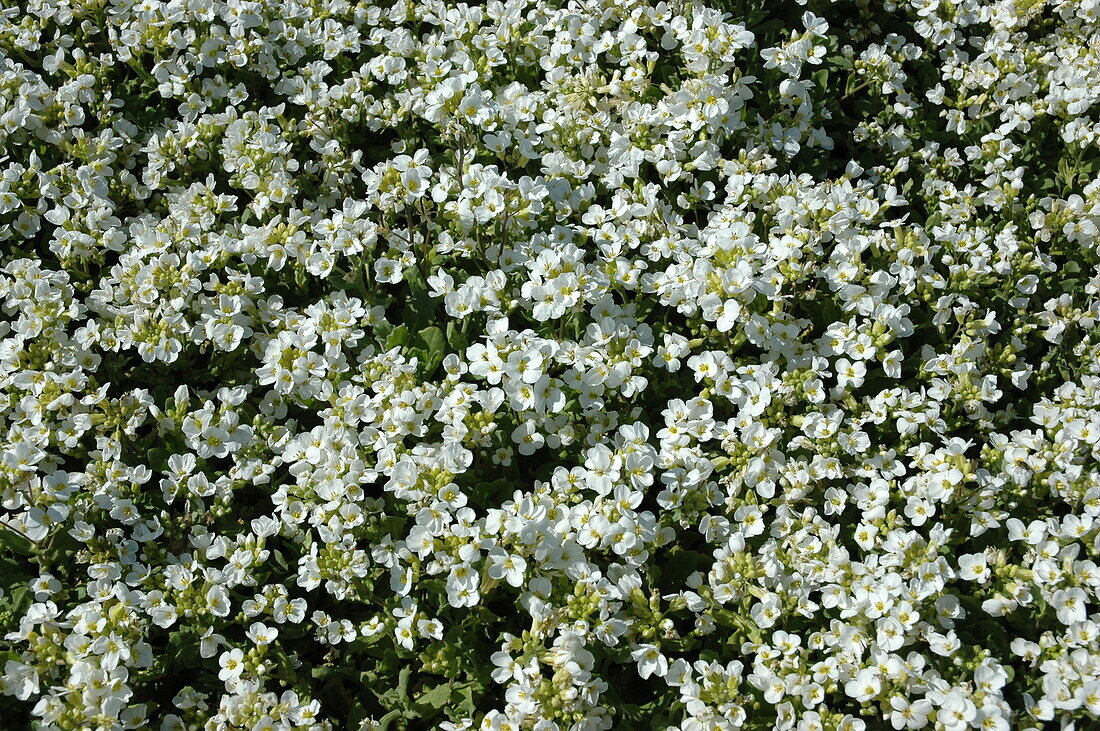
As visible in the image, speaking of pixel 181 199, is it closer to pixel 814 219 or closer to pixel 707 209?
pixel 707 209

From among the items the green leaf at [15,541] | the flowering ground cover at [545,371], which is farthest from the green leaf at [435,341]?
the green leaf at [15,541]

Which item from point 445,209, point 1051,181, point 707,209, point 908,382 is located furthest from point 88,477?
point 1051,181

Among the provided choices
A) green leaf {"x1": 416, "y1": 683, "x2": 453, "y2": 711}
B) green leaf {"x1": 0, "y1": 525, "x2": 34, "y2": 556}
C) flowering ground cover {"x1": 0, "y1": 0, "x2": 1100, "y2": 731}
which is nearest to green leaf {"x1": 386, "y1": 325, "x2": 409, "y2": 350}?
flowering ground cover {"x1": 0, "y1": 0, "x2": 1100, "y2": 731}

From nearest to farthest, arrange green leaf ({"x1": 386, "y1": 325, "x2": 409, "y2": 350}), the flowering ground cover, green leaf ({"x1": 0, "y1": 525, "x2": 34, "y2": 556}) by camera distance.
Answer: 1. the flowering ground cover
2. green leaf ({"x1": 0, "y1": 525, "x2": 34, "y2": 556})
3. green leaf ({"x1": 386, "y1": 325, "x2": 409, "y2": 350})

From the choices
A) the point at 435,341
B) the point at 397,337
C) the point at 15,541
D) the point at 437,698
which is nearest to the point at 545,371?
the point at 435,341

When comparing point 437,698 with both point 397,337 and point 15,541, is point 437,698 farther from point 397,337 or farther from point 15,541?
point 15,541

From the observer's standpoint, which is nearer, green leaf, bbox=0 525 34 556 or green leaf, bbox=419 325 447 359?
green leaf, bbox=0 525 34 556

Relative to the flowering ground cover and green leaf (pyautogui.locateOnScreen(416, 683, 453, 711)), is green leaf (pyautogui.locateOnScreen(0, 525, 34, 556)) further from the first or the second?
green leaf (pyautogui.locateOnScreen(416, 683, 453, 711))

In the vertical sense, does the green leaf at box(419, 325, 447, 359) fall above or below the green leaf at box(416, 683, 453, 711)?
above
